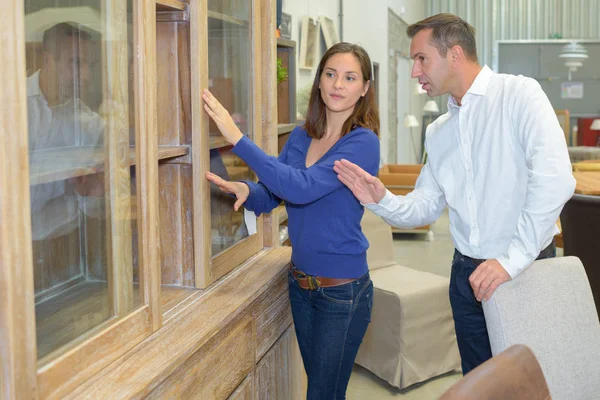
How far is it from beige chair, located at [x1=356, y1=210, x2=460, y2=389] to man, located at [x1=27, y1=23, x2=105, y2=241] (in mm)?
2649

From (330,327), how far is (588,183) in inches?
191

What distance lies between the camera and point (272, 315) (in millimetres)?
2445

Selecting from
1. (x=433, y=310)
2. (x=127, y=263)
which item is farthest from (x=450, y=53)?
(x=433, y=310)

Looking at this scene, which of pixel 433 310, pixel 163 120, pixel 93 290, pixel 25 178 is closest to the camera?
pixel 25 178

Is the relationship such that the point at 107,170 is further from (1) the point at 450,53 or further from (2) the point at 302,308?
(1) the point at 450,53

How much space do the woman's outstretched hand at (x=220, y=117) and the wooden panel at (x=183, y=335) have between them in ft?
1.48

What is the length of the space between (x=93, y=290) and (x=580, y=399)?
1.21 m

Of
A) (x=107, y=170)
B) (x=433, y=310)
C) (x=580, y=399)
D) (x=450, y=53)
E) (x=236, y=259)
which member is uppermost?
(x=450, y=53)

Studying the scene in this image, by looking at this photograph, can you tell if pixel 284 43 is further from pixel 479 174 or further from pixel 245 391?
pixel 245 391

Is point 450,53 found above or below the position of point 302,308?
above

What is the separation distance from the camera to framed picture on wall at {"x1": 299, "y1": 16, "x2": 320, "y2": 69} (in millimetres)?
6066

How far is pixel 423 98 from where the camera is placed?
14742 millimetres

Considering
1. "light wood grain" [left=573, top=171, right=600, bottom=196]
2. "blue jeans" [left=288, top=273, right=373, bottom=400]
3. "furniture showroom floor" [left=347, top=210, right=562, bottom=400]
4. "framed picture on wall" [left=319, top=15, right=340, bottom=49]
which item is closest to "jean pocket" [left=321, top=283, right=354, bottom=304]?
"blue jeans" [left=288, top=273, right=373, bottom=400]

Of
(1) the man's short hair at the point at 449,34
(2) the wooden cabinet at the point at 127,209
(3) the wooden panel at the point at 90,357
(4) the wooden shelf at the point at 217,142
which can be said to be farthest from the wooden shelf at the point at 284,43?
(3) the wooden panel at the point at 90,357
